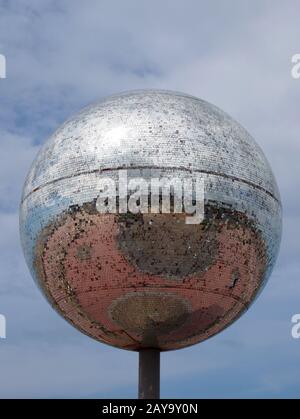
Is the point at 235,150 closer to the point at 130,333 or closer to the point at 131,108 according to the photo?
the point at 131,108

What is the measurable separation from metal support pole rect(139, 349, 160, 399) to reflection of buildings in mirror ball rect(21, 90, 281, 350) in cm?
57

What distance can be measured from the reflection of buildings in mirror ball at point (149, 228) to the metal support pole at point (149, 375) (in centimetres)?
57

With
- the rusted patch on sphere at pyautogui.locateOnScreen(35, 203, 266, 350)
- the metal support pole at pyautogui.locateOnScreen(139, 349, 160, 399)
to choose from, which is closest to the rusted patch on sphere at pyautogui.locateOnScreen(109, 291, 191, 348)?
the rusted patch on sphere at pyautogui.locateOnScreen(35, 203, 266, 350)

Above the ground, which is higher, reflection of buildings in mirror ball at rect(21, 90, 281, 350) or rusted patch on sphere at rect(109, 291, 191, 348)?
reflection of buildings in mirror ball at rect(21, 90, 281, 350)

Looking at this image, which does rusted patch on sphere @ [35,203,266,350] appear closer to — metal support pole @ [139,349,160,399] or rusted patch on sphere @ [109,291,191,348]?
rusted patch on sphere @ [109,291,191,348]

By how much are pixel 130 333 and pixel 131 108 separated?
13.6 feet

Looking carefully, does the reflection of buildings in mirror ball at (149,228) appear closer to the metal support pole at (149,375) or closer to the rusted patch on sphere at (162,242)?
the rusted patch on sphere at (162,242)

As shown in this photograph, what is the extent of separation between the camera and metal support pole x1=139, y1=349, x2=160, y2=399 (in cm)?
1970

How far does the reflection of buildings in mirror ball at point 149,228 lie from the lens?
17844 millimetres

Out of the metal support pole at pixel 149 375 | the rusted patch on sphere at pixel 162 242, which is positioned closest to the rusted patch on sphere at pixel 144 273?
the rusted patch on sphere at pixel 162 242

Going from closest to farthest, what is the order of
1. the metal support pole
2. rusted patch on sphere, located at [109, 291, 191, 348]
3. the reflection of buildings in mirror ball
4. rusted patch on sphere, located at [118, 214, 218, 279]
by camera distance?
1. rusted patch on sphere, located at [118, 214, 218, 279]
2. the reflection of buildings in mirror ball
3. rusted patch on sphere, located at [109, 291, 191, 348]
4. the metal support pole

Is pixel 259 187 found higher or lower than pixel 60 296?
higher

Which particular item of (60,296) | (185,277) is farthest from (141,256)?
(60,296)

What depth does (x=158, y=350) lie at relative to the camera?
781 inches
